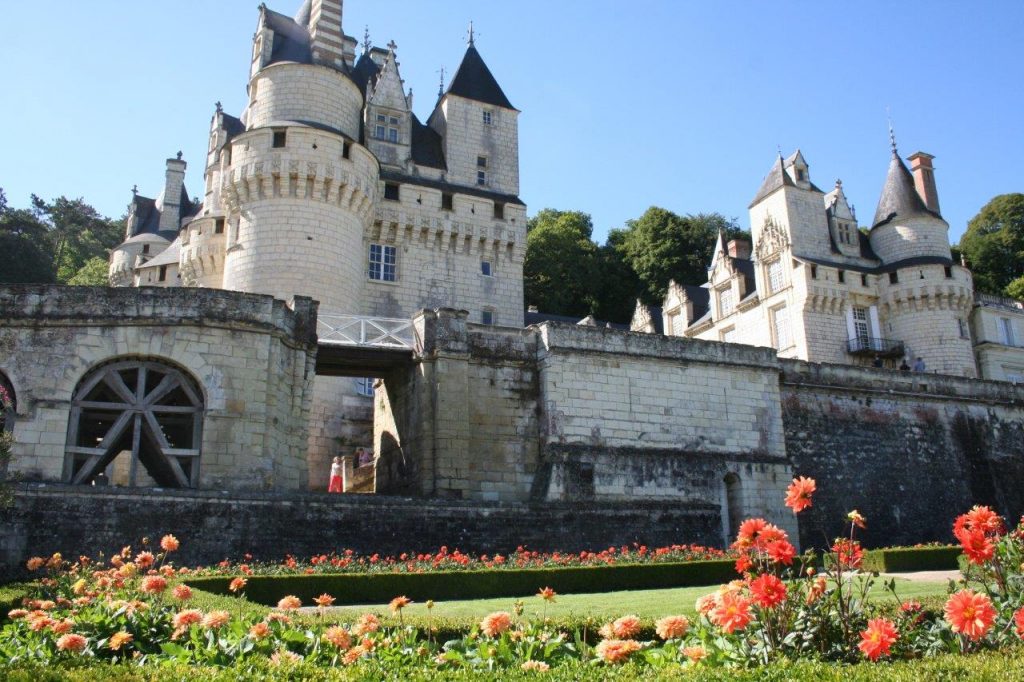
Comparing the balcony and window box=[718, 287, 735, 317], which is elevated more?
window box=[718, 287, 735, 317]

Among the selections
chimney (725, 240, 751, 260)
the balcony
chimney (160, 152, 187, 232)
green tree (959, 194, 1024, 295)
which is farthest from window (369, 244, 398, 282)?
green tree (959, 194, 1024, 295)

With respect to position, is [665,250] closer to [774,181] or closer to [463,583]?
[774,181]

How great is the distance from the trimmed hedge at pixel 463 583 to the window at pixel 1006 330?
36.0 meters

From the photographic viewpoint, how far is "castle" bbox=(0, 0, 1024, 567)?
19656 millimetres

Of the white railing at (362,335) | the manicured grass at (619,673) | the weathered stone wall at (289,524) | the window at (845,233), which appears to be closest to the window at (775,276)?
the window at (845,233)

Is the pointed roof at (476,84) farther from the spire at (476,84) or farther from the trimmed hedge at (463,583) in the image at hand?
the trimmed hedge at (463,583)

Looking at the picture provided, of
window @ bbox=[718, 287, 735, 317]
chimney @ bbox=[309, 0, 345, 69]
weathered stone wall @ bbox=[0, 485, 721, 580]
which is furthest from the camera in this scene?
window @ bbox=[718, 287, 735, 317]

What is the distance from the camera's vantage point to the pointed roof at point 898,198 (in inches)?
1740

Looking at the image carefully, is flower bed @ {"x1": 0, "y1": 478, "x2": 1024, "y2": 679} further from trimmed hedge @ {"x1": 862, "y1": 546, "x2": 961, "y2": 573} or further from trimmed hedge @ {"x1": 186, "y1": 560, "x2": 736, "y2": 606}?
trimmed hedge @ {"x1": 862, "y1": 546, "x2": 961, "y2": 573}

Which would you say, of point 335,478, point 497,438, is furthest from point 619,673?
point 335,478

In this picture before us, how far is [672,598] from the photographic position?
527 inches

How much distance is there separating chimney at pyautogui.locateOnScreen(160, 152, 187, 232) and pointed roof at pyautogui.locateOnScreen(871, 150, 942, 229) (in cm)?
3725

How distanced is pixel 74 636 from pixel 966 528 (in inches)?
306

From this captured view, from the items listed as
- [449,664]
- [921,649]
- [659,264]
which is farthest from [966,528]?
[659,264]
